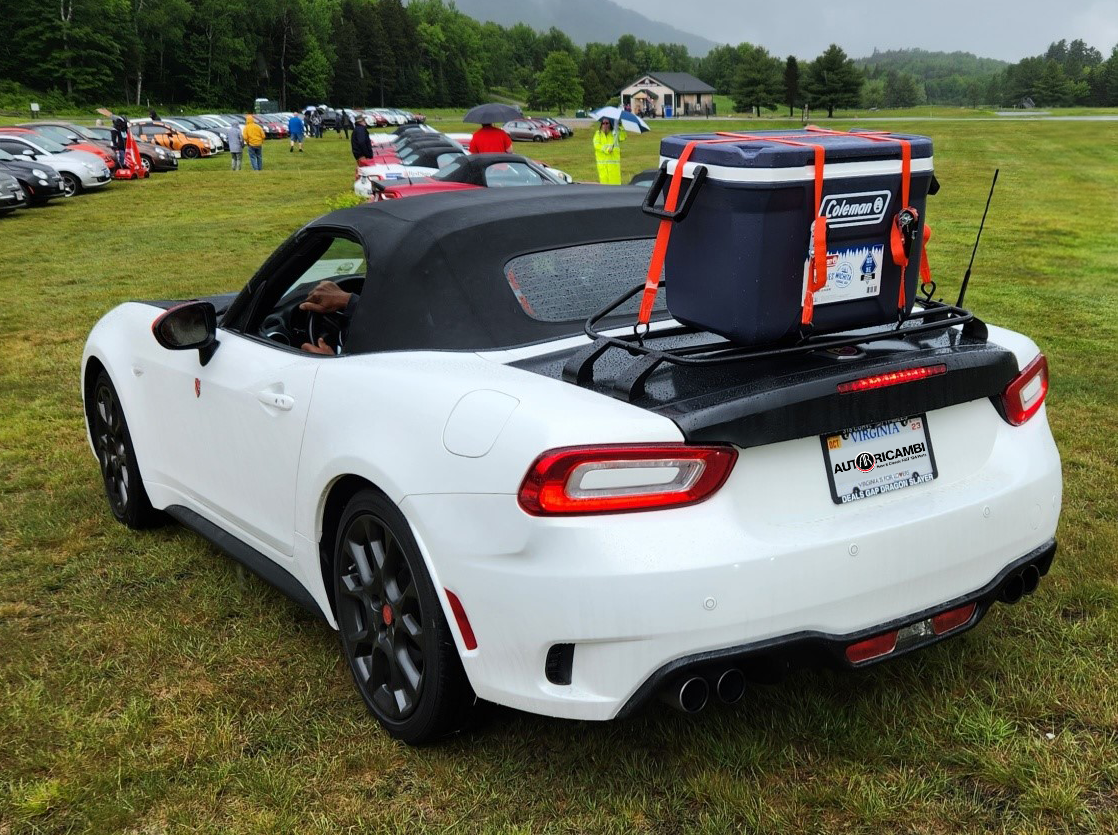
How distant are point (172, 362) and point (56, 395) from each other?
393 centimetres

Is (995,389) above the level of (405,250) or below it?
below

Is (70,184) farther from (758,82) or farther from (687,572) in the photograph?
(758,82)

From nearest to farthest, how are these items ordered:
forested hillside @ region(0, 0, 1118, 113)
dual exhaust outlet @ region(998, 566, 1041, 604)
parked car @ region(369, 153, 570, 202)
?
dual exhaust outlet @ region(998, 566, 1041, 604) < parked car @ region(369, 153, 570, 202) < forested hillside @ region(0, 0, 1118, 113)

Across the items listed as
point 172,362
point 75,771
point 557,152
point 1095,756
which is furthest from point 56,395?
point 557,152

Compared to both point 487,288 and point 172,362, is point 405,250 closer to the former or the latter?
point 487,288

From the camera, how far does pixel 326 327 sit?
418 centimetres

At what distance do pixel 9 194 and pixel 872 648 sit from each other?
22604mm

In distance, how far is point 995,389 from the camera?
308cm

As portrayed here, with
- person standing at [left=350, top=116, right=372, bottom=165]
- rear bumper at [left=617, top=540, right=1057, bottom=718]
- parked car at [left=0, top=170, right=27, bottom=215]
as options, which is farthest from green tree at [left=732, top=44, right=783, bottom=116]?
rear bumper at [left=617, top=540, right=1057, bottom=718]

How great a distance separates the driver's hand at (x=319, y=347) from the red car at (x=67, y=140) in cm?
2831

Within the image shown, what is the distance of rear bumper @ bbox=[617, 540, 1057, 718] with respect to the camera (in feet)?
8.43

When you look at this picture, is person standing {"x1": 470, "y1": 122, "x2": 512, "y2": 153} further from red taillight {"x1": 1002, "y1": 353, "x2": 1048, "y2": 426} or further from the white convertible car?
red taillight {"x1": 1002, "y1": 353, "x2": 1048, "y2": 426}

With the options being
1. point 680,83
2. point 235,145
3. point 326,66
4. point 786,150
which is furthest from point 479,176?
point 680,83

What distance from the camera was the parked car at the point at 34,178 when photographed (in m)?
23.5
